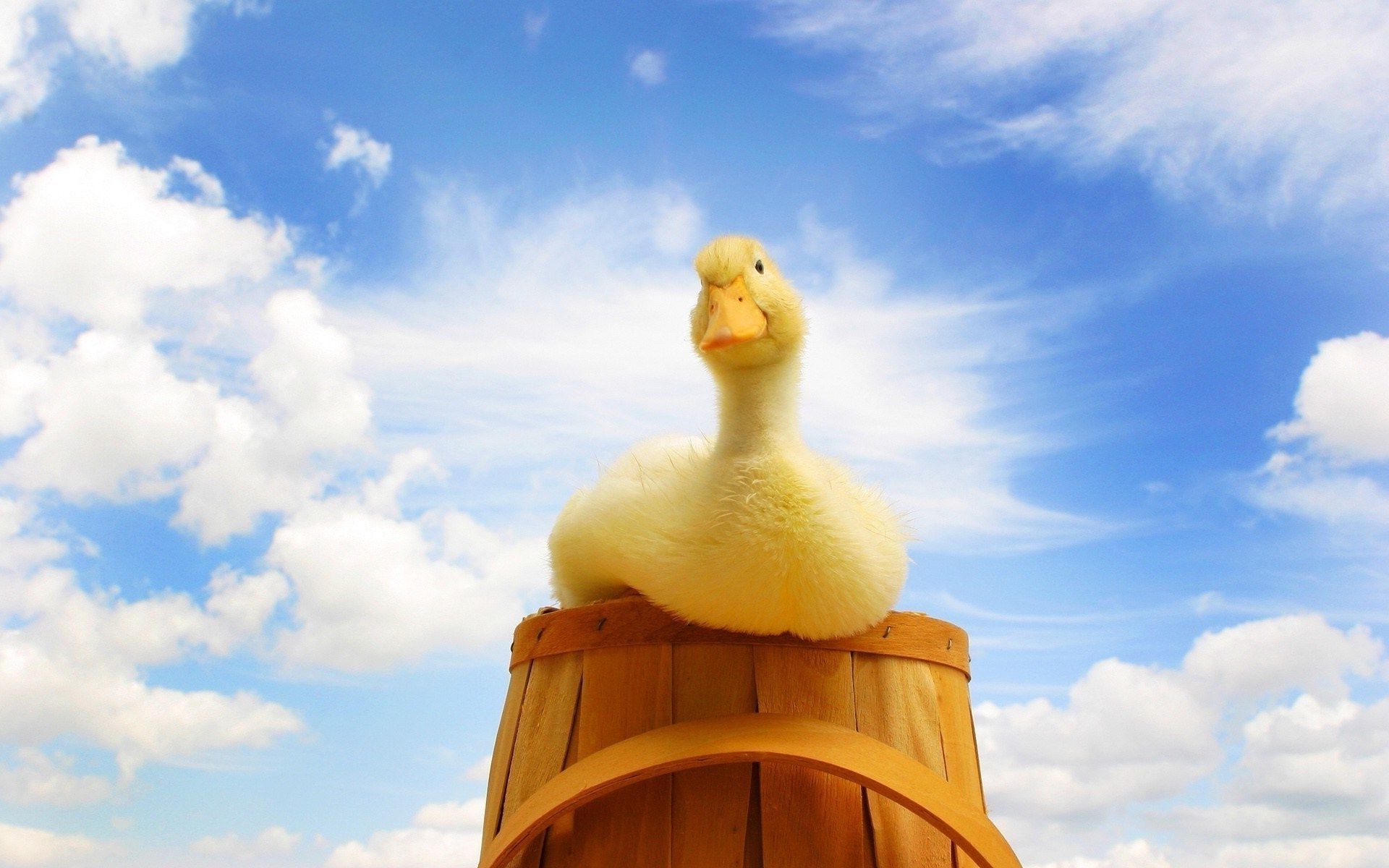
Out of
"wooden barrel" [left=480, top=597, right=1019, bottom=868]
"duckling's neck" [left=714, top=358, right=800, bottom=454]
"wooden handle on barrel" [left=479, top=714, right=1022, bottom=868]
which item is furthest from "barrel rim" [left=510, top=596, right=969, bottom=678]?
"duckling's neck" [left=714, top=358, right=800, bottom=454]

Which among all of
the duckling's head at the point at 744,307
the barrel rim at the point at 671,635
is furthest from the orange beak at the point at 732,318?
the barrel rim at the point at 671,635

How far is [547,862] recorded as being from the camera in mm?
1730

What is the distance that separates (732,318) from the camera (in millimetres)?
1658

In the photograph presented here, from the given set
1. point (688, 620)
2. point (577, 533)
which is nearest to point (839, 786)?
point (688, 620)

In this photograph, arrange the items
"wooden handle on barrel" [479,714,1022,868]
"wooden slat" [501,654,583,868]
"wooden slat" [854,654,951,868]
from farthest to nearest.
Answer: "wooden slat" [501,654,583,868] → "wooden slat" [854,654,951,868] → "wooden handle on barrel" [479,714,1022,868]

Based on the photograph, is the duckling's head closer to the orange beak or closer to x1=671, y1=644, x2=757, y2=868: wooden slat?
the orange beak

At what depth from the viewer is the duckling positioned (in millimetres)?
1613

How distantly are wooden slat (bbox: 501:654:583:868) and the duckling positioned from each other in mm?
Result: 204

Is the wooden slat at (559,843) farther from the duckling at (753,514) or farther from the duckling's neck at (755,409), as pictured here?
the duckling's neck at (755,409)

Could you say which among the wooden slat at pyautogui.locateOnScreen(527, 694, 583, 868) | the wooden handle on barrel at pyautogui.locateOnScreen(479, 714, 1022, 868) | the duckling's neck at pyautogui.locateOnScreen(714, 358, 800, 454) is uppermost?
the duckling's neck at pyautogui.locateOnScreen(714, 358, 800, 454)

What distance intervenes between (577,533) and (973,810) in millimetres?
853

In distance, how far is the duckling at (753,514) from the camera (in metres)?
1.61

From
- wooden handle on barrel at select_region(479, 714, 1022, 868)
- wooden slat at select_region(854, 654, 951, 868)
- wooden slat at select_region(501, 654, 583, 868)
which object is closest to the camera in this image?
wooden handle on barrel at select_region(479, 714, 1022, 868)

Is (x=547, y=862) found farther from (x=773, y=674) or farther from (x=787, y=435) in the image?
(x=787, y=435)
